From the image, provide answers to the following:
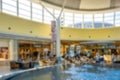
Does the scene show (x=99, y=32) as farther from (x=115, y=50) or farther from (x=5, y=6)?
(x=5, y=6)

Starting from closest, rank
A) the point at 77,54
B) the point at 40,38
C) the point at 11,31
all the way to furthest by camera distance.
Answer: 1. the point at 11,31
2. the point at 40,38
3. the point at 77,54

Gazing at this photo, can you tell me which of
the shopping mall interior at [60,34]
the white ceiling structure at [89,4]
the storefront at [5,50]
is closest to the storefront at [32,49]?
the shopping mall interior at [60,34]

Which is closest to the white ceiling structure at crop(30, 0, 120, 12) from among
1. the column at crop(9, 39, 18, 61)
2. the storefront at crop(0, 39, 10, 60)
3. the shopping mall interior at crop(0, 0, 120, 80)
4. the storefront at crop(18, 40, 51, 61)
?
the shopping mall interior at crop(0, 0, 120, 80)

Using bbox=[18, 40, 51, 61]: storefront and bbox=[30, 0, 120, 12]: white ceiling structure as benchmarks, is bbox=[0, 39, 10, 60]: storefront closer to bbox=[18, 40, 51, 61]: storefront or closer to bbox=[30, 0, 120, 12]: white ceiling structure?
bbox=[18, 40, 51, 61]: storefront

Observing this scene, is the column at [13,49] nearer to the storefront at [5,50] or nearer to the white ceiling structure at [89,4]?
the storefront at [5,50]

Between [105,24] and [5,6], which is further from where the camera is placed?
[105,24]

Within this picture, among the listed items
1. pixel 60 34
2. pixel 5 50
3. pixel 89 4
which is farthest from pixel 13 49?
pixel 89 4

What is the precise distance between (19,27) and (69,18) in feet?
28.7

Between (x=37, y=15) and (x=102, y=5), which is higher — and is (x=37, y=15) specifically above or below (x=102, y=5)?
below

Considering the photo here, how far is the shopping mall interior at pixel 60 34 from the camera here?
717 inches

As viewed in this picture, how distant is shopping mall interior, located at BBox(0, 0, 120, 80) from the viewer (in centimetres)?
1822

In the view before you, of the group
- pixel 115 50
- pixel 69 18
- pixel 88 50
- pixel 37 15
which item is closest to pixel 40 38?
pixel 37 15

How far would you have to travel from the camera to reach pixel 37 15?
74.3 ft

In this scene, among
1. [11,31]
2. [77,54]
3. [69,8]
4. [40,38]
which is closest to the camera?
[11,31]
